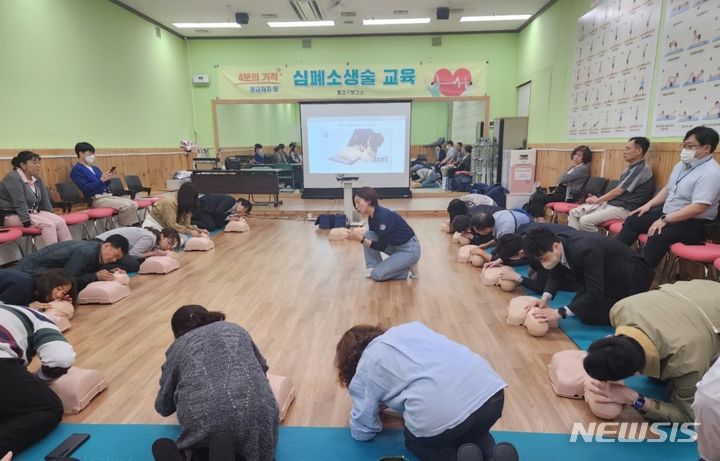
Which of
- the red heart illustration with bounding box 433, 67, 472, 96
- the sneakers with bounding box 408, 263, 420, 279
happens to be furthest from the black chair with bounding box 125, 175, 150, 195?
the red heart illustration with bounding box 433, 67, 472, 96

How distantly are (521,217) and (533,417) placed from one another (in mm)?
2558

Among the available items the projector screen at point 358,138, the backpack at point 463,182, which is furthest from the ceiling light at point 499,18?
the backpack at point 463,182

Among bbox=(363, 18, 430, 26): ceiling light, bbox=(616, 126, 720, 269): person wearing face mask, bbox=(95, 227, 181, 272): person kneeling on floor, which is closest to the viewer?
bbox=(616, 126, 720, 269): person wearing face mask

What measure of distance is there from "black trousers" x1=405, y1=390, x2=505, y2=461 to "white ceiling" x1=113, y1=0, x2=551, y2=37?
6.88 meters

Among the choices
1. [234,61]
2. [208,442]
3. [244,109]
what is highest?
[234,61]

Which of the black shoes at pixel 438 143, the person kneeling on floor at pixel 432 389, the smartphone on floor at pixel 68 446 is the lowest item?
the smartphone on floor at pixel 68 446

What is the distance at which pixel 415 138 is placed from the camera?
1385cm

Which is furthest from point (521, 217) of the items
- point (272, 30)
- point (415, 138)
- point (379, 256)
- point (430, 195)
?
point (415, 138)

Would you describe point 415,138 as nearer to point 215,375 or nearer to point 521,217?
point 521,217

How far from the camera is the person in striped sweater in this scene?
1629 millimetres

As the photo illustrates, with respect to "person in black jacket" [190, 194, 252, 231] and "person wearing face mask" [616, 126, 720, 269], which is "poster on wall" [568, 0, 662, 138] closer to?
"person wearing face mask" [616, 126, 720, 269]

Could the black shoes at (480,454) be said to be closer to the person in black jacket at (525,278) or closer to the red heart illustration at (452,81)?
the person in black jacket at (525,278)

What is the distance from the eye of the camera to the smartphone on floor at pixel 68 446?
164 cm

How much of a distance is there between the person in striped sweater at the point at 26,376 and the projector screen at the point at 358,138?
6.32 metres
